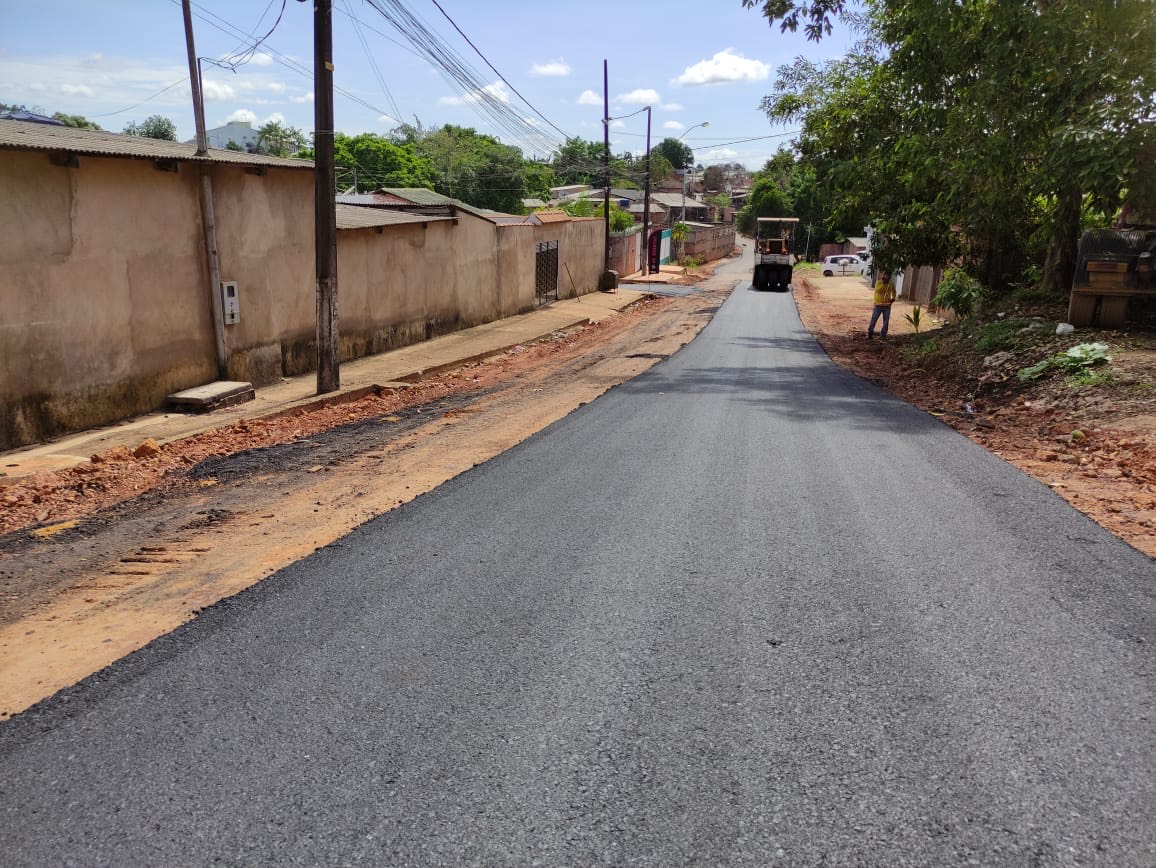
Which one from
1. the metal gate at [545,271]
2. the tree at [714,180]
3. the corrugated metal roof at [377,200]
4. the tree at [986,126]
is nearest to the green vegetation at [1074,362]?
the tree at [986,126]

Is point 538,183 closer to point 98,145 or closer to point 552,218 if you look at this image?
point 552,218

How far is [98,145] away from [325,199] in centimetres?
295

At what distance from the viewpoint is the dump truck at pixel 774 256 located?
38.4 m

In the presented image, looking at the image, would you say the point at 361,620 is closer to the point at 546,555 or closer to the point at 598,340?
the point at 546,555

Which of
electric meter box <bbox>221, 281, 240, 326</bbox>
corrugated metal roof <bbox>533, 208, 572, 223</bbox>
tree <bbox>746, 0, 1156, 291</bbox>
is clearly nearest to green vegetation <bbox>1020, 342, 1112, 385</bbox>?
tree <bbox>746, 0, 1156, 291</bbox>

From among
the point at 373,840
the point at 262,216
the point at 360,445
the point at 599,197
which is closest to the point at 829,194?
the point at 262,216

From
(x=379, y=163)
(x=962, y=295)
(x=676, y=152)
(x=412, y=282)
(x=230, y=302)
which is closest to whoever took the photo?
(x=230, y=302)

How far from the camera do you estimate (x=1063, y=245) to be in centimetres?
1527

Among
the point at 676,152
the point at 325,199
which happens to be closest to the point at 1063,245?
the point at 325,199

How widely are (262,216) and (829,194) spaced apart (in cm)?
1400

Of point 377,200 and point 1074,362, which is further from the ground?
point 377,200

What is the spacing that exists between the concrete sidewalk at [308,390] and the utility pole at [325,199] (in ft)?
2.04

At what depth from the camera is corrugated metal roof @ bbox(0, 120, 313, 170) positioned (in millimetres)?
9125

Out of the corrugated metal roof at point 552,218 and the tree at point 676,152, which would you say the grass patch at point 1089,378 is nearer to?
the corrugated metal roof at point 552,218
